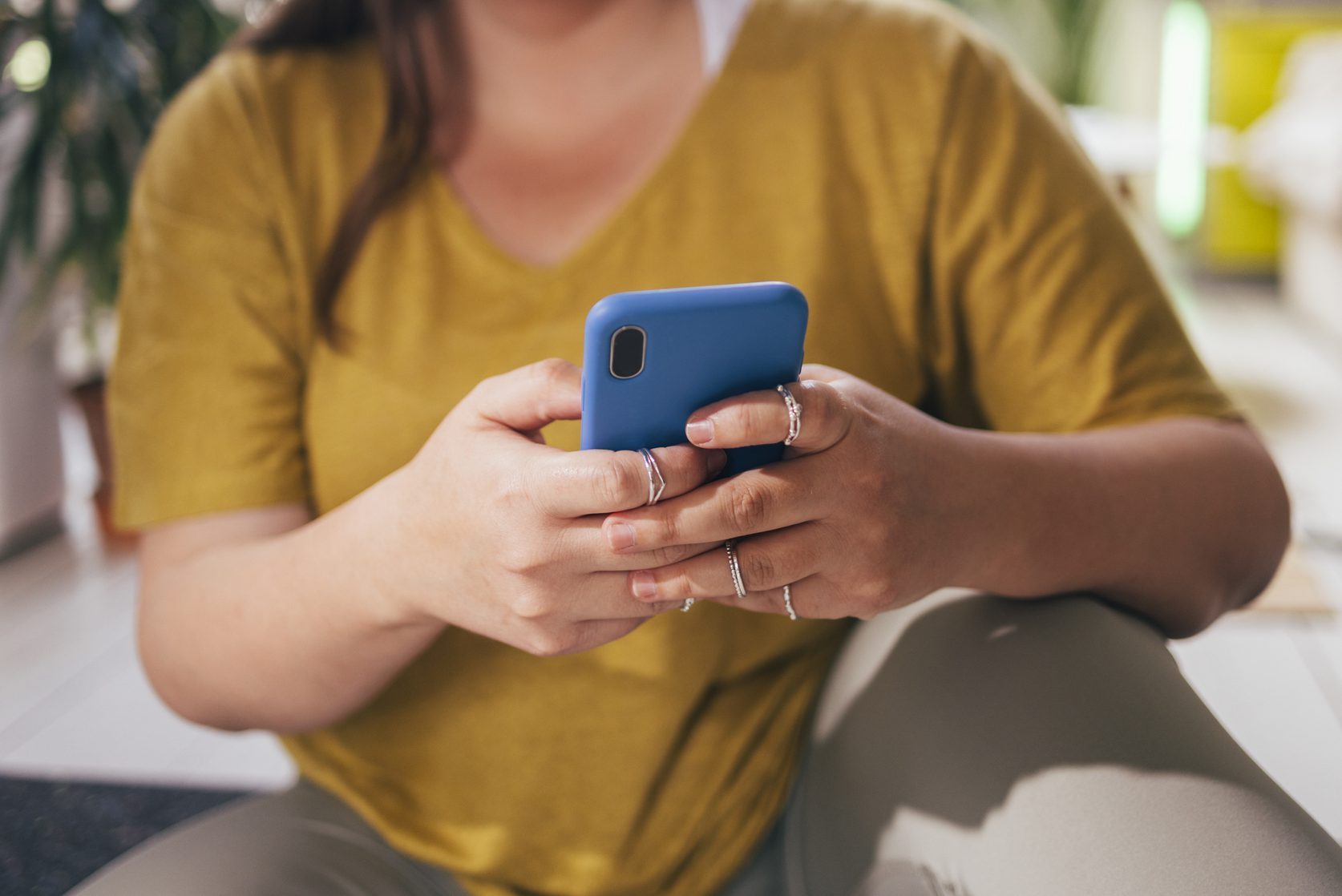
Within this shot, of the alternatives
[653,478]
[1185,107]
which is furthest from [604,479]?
[1185,107]

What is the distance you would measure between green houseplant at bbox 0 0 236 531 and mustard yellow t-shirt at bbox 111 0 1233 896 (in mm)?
1638

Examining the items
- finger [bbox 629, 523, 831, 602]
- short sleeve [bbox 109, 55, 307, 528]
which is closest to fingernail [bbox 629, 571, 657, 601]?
finger [bbox 629, 523, 831, 602]

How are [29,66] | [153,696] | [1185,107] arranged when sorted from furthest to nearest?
[1185,107]
[29,66]
[153,696]

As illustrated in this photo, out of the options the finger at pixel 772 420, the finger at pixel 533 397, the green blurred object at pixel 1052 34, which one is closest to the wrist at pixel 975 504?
the finger at pixel 772 420

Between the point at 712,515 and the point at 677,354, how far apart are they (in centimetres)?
8

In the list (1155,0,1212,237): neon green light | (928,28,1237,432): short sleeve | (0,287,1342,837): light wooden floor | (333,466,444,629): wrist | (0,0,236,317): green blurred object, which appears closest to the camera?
(333,466,444,629): wrist

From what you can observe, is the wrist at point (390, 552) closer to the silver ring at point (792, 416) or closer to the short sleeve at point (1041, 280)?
the silver ring at point (792, 416)

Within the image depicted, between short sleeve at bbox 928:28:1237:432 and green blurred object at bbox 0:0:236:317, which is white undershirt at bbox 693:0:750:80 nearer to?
short sleeve at bbox 928:28:1237:432

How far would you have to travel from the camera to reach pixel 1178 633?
766 millimetres

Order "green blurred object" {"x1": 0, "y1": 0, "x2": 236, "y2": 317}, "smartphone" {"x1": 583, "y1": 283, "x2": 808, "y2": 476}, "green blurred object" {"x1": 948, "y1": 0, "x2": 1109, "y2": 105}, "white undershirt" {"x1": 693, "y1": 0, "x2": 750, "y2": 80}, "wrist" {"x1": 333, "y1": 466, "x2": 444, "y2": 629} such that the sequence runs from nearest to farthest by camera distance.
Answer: "smartphone" {"x1": 583, "y1": 283, "x2": 808, "y2": 476} → "wrist" {"x1": 333, "y1": 466, "x2": 444, "y2": 629} → "white undershirt" {"x1": 693, "y1": 0, "x2": 750, "y2": 80} → "green blurred object" {"x1": 0, "y1": 0, "x2": 236, "y2": 317} → "green blurred object" {"x1": 948, "y1": 0, "x2": 1109, "y2": 105}

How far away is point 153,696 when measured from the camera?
180cm

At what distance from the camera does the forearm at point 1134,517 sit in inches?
26.3

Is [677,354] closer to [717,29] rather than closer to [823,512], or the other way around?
[823,512]

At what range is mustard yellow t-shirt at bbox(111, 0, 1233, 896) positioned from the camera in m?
0.78
